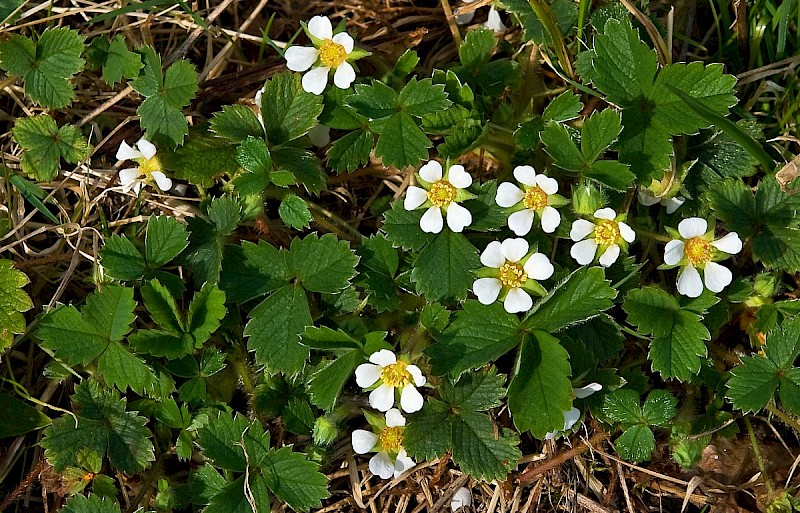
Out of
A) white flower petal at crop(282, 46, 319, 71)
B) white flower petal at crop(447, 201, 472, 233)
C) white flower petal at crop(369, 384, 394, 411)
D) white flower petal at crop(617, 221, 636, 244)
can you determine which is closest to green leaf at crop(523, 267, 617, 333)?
white flower petal at crop(617, 221, 636, 244)

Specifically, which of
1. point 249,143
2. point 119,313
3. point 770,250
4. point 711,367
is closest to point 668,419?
point 711,367

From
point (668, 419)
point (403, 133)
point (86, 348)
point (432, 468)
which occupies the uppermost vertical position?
point (403, 133)

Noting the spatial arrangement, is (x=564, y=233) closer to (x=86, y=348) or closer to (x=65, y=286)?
(x=86, y=348)

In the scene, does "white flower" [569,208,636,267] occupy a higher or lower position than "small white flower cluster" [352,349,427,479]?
higher

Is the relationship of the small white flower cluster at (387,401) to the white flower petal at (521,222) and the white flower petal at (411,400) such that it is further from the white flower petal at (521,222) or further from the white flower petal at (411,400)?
the white flower petal at (521,222)

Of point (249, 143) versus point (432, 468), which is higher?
point (249, 143)

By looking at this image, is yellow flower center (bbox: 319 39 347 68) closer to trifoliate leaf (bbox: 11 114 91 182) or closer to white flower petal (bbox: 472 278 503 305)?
white flower petal (bbox: 472 278 503 305)

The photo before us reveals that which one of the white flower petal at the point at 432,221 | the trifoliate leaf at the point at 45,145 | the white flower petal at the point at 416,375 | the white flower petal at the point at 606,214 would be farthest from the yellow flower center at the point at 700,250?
the trifoliate leaf at the point at 45,145
